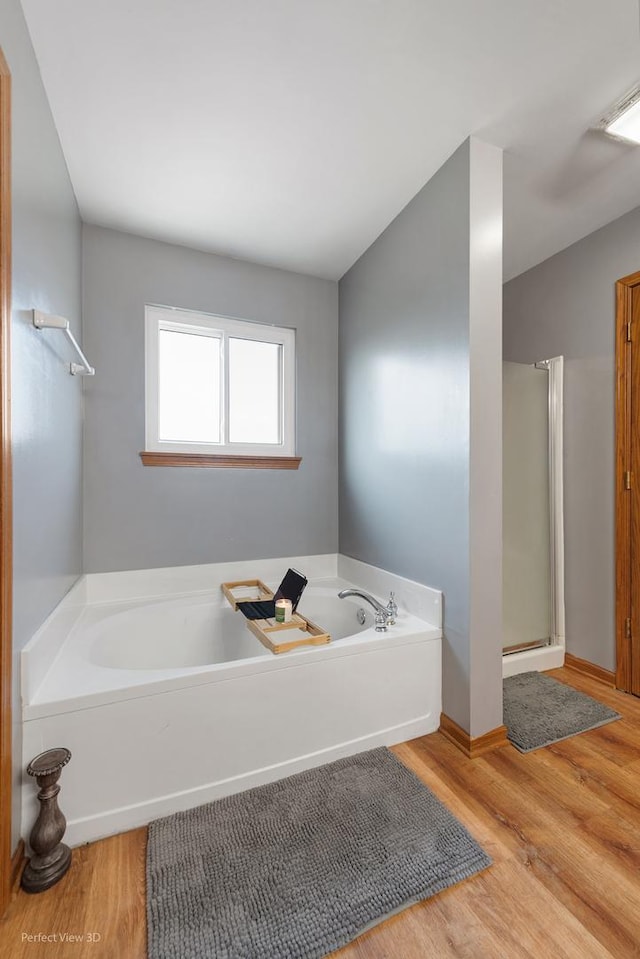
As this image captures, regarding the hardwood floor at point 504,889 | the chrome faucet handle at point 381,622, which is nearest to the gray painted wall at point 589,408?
the hardwood floor at point 504,889

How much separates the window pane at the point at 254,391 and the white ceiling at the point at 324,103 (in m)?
0.70

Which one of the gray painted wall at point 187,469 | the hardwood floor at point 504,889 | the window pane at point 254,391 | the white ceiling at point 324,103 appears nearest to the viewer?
the hardwood floor at point 504,889

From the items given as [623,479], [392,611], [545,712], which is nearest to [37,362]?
[392,611]

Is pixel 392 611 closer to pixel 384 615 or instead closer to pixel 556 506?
pixel 384 615

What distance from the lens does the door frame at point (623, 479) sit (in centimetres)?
212

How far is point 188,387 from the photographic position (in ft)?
8.16

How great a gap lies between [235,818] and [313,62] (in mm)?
2437

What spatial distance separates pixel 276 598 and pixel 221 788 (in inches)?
32.8

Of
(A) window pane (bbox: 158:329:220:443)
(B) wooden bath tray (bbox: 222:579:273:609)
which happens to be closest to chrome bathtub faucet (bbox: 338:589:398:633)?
(B) wooden bath tray (bbox: 222:579:273:609)

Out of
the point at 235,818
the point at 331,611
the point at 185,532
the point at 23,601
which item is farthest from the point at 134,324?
the point at 235,818

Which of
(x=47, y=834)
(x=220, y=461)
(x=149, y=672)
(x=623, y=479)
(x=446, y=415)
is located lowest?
(x=47, y=834)

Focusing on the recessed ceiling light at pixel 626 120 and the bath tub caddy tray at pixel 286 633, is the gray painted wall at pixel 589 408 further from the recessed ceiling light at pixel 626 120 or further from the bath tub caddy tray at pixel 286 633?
the bath tub caddy tray at pixel 286 633

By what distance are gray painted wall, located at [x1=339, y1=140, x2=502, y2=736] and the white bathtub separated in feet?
0.65

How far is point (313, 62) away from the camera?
4.44 ft
